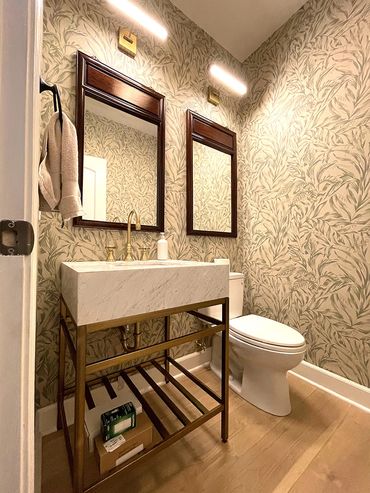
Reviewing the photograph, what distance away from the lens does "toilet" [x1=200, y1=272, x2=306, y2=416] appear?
1178mm

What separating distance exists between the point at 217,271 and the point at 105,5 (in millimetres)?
1633

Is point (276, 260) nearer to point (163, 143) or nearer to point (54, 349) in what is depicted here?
point (163, 143)

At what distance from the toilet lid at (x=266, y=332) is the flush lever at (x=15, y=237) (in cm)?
121

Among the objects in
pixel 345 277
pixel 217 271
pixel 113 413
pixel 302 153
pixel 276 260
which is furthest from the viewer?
pixel 276 260

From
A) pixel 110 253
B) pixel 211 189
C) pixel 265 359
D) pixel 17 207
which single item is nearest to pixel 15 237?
pixel 17 207

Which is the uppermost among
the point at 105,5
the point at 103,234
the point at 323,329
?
the point at 105,5

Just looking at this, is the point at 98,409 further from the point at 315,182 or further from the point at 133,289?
the point at 315,182

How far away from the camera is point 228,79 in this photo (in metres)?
1.85

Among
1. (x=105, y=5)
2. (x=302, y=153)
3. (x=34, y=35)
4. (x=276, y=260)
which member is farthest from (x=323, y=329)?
(x=105, y=5)

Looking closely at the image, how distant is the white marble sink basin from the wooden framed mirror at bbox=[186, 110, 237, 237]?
0.67 metres

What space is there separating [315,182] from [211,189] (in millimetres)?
738

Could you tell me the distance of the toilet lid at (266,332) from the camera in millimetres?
1193

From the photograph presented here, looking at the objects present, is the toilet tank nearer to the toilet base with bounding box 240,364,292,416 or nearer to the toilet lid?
the toilet lid

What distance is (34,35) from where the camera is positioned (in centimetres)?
39
